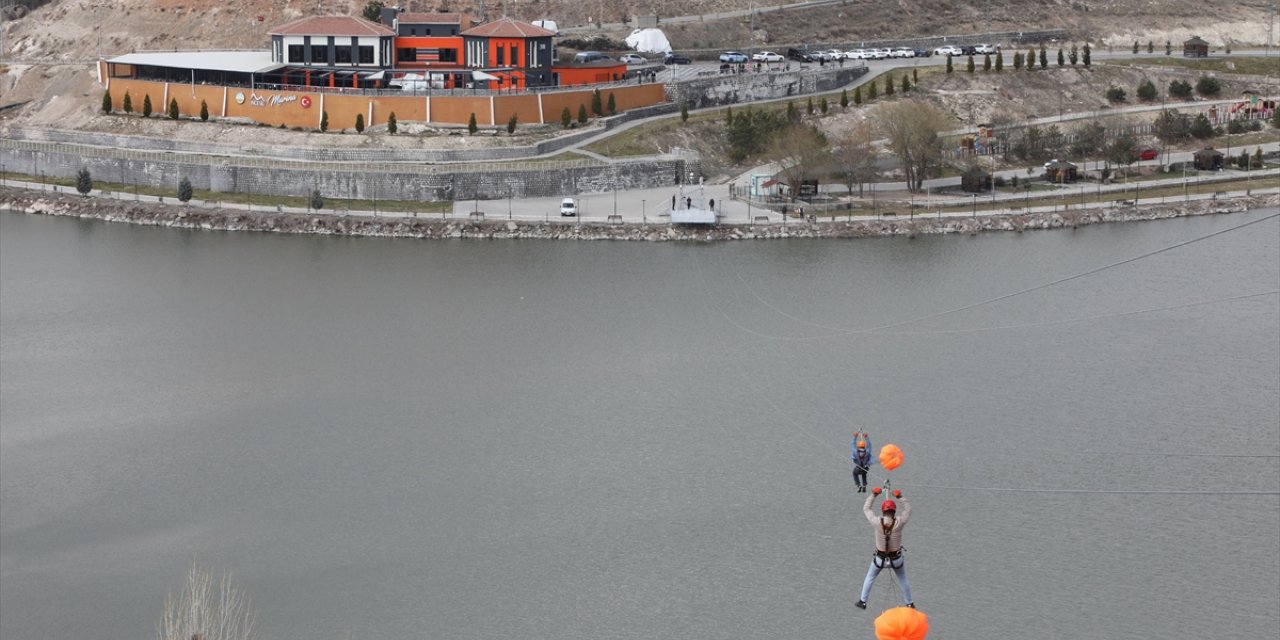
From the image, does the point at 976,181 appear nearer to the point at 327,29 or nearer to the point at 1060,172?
the point at 1060,172

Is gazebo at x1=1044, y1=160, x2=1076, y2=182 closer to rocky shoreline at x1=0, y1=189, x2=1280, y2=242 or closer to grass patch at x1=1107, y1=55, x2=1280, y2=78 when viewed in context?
rocky shoreline at x1=0, y1=189, x2=1280, y2=242

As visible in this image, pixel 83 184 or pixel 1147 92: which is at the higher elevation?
pixel 1147 92

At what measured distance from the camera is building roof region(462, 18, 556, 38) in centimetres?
4775

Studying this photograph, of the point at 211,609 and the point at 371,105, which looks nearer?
the point at 211,609

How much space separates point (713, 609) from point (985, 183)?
24.2 meters

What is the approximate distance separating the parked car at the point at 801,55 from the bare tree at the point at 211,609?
34.6 metres

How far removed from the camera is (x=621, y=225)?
40.2 m

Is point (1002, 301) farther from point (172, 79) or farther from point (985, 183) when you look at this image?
point (172, 79)

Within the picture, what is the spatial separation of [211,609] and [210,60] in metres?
31.1

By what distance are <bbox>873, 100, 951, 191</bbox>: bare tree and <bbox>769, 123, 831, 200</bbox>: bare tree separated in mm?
1590

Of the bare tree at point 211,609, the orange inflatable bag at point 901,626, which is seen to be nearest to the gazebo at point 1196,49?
the bare tree at point 211,609

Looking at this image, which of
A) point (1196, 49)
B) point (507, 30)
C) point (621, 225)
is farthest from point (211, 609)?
point (1196, 49)

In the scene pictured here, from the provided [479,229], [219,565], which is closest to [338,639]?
[219,565]

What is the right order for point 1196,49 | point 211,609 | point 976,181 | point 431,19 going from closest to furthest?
point 211,609 < point 976,181 < point 431,19 < point 1196,49
